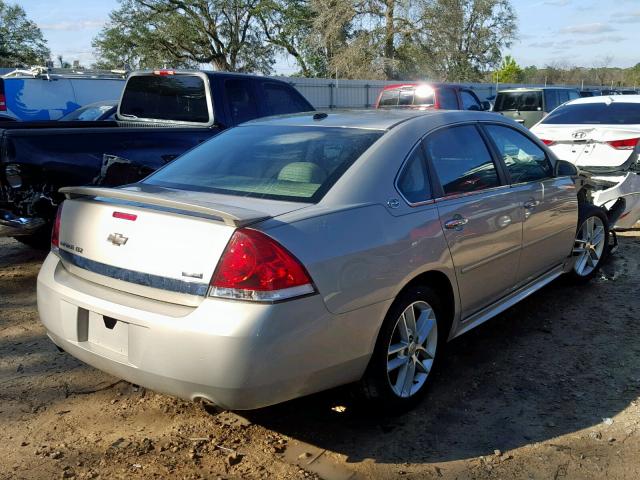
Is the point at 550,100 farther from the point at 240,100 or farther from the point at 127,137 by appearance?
the point at 127,137

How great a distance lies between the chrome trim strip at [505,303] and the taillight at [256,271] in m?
1.47

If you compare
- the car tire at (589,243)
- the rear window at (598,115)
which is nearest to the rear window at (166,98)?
the car tire at (589,243)

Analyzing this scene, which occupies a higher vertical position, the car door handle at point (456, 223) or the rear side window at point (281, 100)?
the rear side window at point (281, 100)

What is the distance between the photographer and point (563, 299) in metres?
5.04

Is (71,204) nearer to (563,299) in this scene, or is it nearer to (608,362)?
(608,362)

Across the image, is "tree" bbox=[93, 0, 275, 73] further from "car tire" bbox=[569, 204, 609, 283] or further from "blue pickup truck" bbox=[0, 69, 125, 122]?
"car tire" bbox=[569, 204, 609, 283]

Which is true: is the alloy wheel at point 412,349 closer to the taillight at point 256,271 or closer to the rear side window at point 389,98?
the taillight at point 256,271

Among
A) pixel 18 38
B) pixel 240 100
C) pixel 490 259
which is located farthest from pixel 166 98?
pixel 18 38

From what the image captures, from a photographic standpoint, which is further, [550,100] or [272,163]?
[550,100]

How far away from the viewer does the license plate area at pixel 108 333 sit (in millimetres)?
2652

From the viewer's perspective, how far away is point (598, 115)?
8281 millimetres

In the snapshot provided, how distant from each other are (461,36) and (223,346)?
37128mm

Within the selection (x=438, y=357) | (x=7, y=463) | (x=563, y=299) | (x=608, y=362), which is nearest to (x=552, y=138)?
(x=563, y=299)

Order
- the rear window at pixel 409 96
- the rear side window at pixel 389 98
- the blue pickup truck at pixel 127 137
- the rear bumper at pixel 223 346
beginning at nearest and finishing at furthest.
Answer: the rear bumper at pixel 223 346, the blue pickup truck at pixel 127 137, the rear window at pixel 409 96, the rear side window at pixel 389 98
